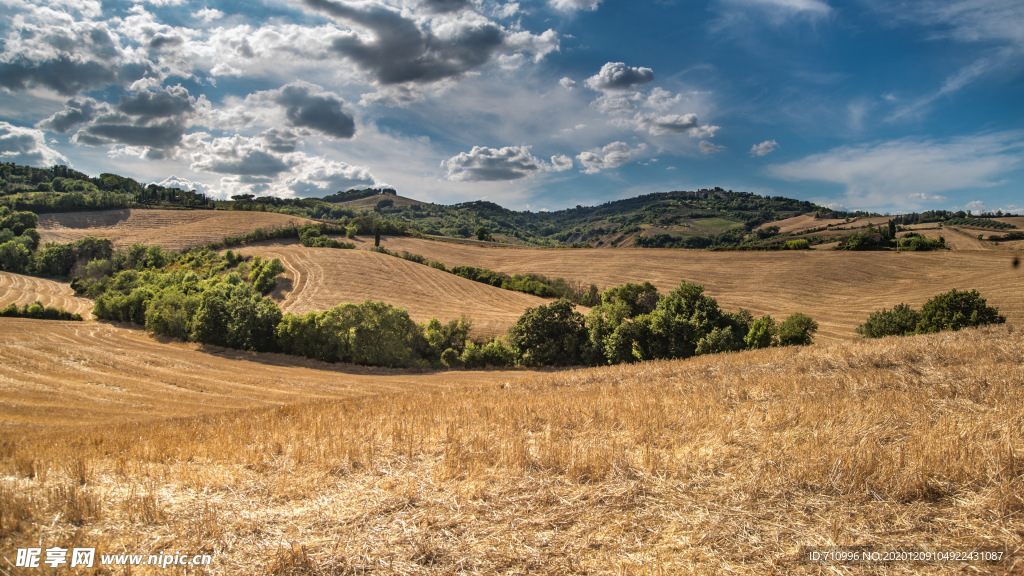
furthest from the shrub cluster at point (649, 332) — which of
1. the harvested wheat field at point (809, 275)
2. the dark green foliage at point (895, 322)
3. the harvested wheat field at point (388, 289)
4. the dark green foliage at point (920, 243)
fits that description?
the dark green foliage at point (920, 243)

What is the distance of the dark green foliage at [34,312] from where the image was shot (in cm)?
5468

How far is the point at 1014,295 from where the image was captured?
45.8 m

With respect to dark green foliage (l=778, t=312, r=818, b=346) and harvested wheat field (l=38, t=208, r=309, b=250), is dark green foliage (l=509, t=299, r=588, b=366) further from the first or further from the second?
harvested wheat field (l=38, t=208, r=309, b=250)

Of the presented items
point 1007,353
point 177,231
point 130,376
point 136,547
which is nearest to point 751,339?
point 1007,353

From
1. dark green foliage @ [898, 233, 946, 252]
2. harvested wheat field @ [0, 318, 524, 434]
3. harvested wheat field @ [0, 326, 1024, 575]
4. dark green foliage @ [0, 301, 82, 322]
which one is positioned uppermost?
dark green foliage @ [898, 233, 946, 252]

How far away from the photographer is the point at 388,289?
69.9m

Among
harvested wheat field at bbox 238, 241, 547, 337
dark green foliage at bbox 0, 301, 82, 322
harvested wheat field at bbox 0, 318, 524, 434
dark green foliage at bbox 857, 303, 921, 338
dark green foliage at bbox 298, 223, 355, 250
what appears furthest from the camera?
dark green foliage at bbox 298, 223, 355, 250

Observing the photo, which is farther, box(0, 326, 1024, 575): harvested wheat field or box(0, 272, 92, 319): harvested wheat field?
box(0, 272, 92, 319): harvested wheat field

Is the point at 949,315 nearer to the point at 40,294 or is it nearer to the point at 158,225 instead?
the point at 40,294

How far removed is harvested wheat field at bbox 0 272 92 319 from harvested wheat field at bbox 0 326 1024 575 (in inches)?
3053

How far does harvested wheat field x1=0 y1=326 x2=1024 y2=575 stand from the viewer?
4.00 meters

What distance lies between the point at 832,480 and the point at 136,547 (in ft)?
25.3

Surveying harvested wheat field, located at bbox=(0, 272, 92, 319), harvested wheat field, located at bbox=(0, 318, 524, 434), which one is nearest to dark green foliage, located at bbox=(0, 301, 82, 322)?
harvested wheat field, located at bbox=(0, 272, 92, 319)

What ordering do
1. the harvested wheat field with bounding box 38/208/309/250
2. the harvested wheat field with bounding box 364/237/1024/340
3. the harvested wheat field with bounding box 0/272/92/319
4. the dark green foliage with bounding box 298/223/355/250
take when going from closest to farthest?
1. the harvested wheat field with bounding box 364/237/1024/340
2. the harvested wheat field with bounding box 0/272/92/319
3. the dark green foliage with bounding box 298/223/355/250
4. the harvested wheat field with bounding box 38/208/309/250
